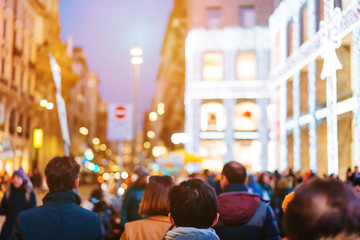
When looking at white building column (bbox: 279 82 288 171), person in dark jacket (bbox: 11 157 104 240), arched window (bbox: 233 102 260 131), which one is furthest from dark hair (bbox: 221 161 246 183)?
arched window (bbox: 233 102 260 131)

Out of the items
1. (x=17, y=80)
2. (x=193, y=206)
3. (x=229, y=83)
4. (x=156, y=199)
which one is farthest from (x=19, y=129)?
(x=193, y=206)

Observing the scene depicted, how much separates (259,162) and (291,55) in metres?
15.2

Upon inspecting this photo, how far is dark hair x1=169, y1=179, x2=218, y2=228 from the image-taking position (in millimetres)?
3213

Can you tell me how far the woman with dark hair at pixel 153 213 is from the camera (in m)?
4.30

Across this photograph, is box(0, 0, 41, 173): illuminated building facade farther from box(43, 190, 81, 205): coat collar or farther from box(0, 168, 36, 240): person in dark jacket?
box(43, 190, 81, 205): coat collar

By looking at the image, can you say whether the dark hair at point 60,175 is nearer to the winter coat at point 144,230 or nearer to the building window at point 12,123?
the winter coat at point 144,230

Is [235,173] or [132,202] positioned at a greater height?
[235,173]

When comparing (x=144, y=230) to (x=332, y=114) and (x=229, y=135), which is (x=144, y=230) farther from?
(x=229, y=135)

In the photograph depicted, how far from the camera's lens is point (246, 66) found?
40656mm

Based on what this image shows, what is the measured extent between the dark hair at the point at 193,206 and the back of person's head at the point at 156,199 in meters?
1.46

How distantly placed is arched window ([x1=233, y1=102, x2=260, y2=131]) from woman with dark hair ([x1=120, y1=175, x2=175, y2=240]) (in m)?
35.5

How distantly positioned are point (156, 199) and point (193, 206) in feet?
5.29

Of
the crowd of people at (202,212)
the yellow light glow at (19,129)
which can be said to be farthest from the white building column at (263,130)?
the crowd of people at (202,212)

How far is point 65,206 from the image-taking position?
13.6 feet
